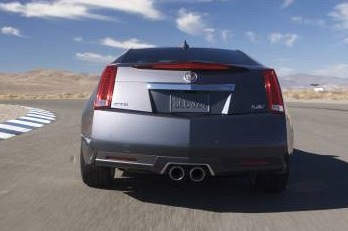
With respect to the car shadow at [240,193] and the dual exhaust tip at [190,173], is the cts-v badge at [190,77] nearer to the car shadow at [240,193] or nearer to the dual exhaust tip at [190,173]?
the dual exhaust tip at [190,173]

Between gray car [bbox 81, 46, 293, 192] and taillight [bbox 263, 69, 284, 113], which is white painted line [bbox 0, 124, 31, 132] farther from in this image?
taillight [bbox 263, 69, 284, 113]

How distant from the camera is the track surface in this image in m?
5.36

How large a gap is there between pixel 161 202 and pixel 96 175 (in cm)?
86

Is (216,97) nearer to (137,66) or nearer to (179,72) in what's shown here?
(179,72)

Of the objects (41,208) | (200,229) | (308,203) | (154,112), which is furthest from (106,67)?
(308,203)

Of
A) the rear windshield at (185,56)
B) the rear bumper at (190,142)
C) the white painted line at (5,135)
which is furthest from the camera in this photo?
the white painted line at (5,135)

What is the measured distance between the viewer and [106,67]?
20.2 feet

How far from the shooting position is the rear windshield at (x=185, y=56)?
6324 mm

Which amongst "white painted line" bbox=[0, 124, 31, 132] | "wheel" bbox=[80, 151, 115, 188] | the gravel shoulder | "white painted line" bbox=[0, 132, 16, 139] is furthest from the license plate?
the gravel shoulder

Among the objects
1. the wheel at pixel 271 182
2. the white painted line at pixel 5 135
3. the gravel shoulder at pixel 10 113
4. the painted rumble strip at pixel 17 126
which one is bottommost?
the gravel shoulder at pixel 10 113

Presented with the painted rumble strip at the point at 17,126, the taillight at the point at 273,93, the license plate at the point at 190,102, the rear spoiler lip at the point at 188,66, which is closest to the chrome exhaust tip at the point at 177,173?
the license plate at the point at 190,102

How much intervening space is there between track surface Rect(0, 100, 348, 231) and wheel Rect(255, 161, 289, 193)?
9 cm

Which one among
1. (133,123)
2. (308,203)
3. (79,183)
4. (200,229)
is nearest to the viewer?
(200,229)

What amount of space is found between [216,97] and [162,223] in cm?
133
